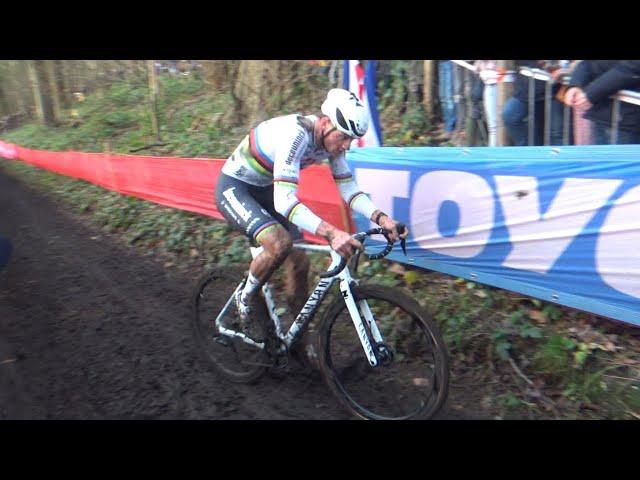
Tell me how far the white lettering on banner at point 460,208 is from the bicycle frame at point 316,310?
1.57 m

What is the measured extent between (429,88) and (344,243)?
530 cm

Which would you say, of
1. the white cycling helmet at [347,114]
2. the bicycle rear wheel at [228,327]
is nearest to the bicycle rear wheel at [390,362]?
the bicycle rear wheel at [228,327]

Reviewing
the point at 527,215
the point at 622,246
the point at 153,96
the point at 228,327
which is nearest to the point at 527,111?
the point at 527,215

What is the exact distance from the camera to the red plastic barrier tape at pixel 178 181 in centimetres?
559

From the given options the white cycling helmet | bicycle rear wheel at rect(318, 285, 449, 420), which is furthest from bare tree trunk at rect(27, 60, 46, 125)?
the white cycling helmet

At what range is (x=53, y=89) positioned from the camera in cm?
2183

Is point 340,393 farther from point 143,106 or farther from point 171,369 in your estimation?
point 143,106

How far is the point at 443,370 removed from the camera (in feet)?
10.2

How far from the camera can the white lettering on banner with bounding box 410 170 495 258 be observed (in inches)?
178

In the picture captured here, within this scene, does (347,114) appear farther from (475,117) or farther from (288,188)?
(475,117)

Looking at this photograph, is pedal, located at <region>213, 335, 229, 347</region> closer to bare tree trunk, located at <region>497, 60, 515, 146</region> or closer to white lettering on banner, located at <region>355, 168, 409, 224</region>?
white lettering on banner, located at <region>355, 168, 409, 224</region>

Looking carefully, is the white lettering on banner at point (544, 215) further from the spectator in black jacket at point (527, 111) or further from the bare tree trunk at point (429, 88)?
the bare tree trunk at point (429, 88)

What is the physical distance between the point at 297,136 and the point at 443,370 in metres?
1.66

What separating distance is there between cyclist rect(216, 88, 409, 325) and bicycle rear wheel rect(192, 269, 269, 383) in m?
0.16
